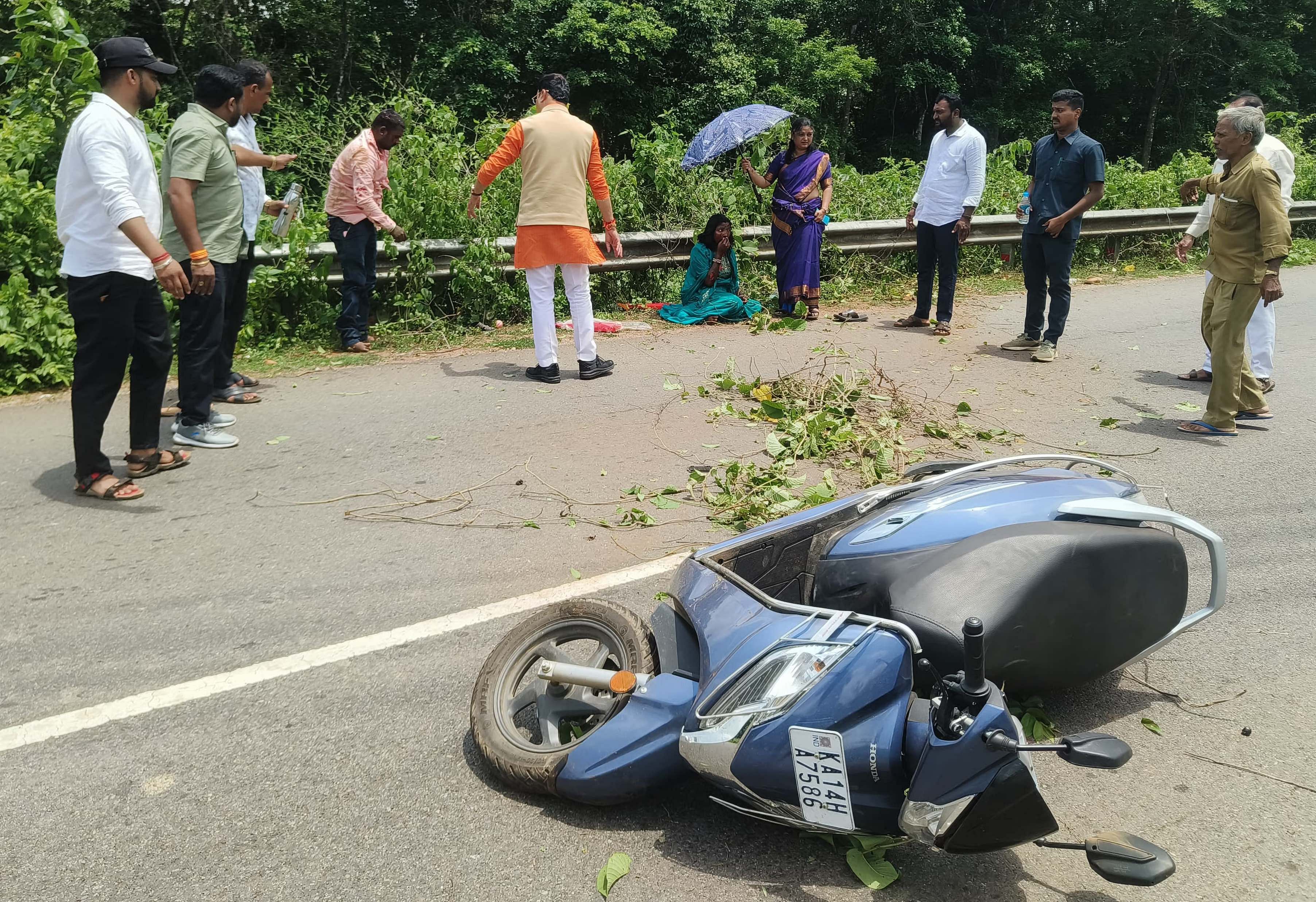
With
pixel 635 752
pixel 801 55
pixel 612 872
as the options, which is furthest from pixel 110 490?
pixel 801 55

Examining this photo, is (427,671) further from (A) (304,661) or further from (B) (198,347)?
(B) (198,347)

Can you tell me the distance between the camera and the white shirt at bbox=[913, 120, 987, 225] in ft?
31.2

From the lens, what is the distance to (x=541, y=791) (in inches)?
122

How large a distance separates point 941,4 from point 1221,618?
97.0ft

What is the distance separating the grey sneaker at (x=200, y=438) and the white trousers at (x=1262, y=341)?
713 cm

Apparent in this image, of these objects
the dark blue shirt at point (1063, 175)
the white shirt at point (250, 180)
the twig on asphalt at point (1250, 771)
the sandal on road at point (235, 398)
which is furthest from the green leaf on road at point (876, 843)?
the dark blue shirt at point (1063, 175)

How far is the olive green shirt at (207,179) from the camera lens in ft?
19.9

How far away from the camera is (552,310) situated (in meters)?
8.03

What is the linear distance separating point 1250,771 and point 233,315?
21.5ft

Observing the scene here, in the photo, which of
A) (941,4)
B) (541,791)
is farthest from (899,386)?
(941,4)

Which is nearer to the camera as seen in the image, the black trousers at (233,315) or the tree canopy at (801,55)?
the black trousers at (233,315)

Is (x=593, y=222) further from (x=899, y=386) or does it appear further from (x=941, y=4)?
(x=941, y=4)

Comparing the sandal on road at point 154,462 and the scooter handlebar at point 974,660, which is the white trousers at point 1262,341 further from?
the sandal on road at point 154,462

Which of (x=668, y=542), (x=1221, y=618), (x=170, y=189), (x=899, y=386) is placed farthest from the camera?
(x=899, y=386)
